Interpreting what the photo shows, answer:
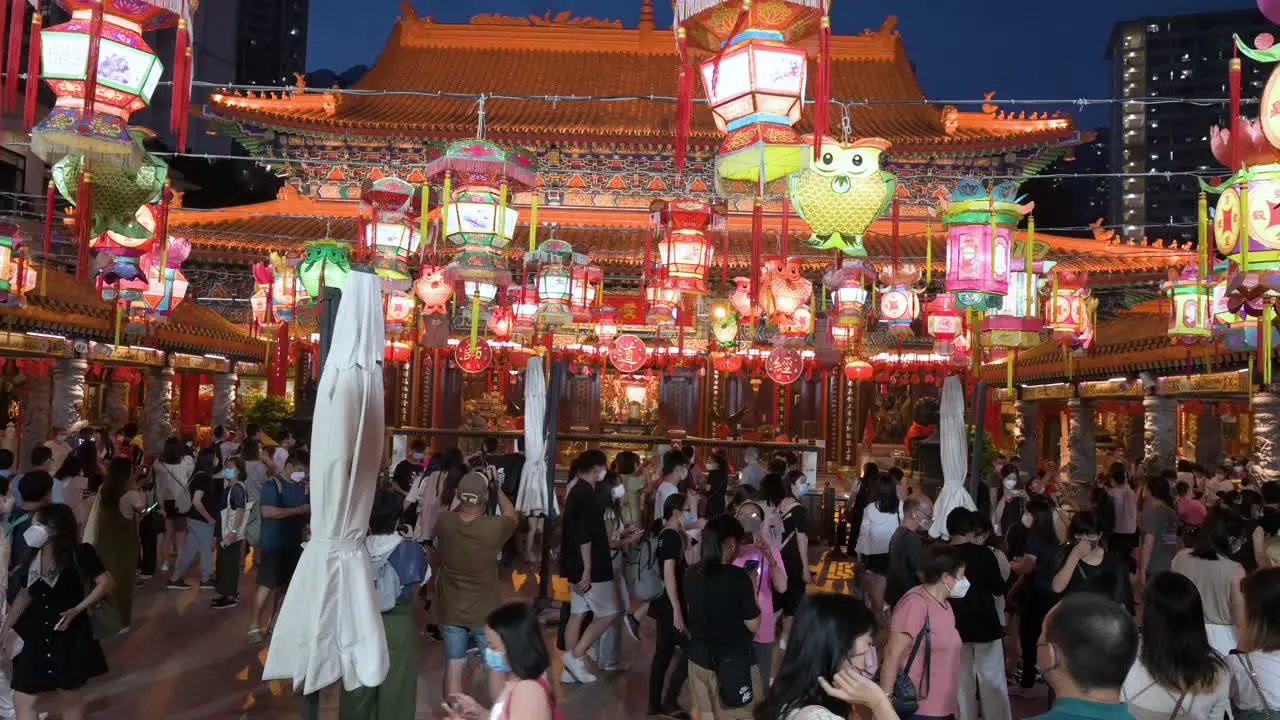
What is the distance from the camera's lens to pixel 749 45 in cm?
701

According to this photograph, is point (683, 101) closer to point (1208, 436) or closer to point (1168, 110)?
point (1208, 436)

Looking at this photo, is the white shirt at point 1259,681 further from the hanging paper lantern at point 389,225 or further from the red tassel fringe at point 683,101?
the hanging paper lantern at point 389,225

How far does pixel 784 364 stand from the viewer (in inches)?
713

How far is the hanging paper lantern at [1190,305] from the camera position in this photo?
40.8 ft

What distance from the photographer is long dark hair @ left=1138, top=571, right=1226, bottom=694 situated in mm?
3895

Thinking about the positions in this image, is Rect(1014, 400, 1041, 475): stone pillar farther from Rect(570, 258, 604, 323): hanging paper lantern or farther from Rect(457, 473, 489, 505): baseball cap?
Rect(457, 473, 489, 505): baseball cap

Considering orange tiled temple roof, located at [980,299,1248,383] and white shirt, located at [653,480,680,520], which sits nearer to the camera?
white shirt, located at [653,480,680,520]

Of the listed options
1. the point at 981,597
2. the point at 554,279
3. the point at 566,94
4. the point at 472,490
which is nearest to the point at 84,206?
the point at 472,490

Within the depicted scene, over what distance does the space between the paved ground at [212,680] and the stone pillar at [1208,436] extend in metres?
17.8

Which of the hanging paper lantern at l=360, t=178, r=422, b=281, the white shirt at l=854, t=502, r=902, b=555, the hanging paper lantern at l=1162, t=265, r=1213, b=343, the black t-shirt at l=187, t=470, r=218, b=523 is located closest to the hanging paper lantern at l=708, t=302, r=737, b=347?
the hanging paper lantern at l=360, t=178, r=422, b=281

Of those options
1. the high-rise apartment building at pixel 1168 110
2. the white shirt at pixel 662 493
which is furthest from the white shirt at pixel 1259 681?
the high-rise apartment building at pixel 1168 110

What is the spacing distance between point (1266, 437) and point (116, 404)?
23.6 meters

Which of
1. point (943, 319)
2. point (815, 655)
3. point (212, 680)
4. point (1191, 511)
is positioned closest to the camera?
point (815, 655)

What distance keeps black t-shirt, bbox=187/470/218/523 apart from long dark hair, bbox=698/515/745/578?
655cm
